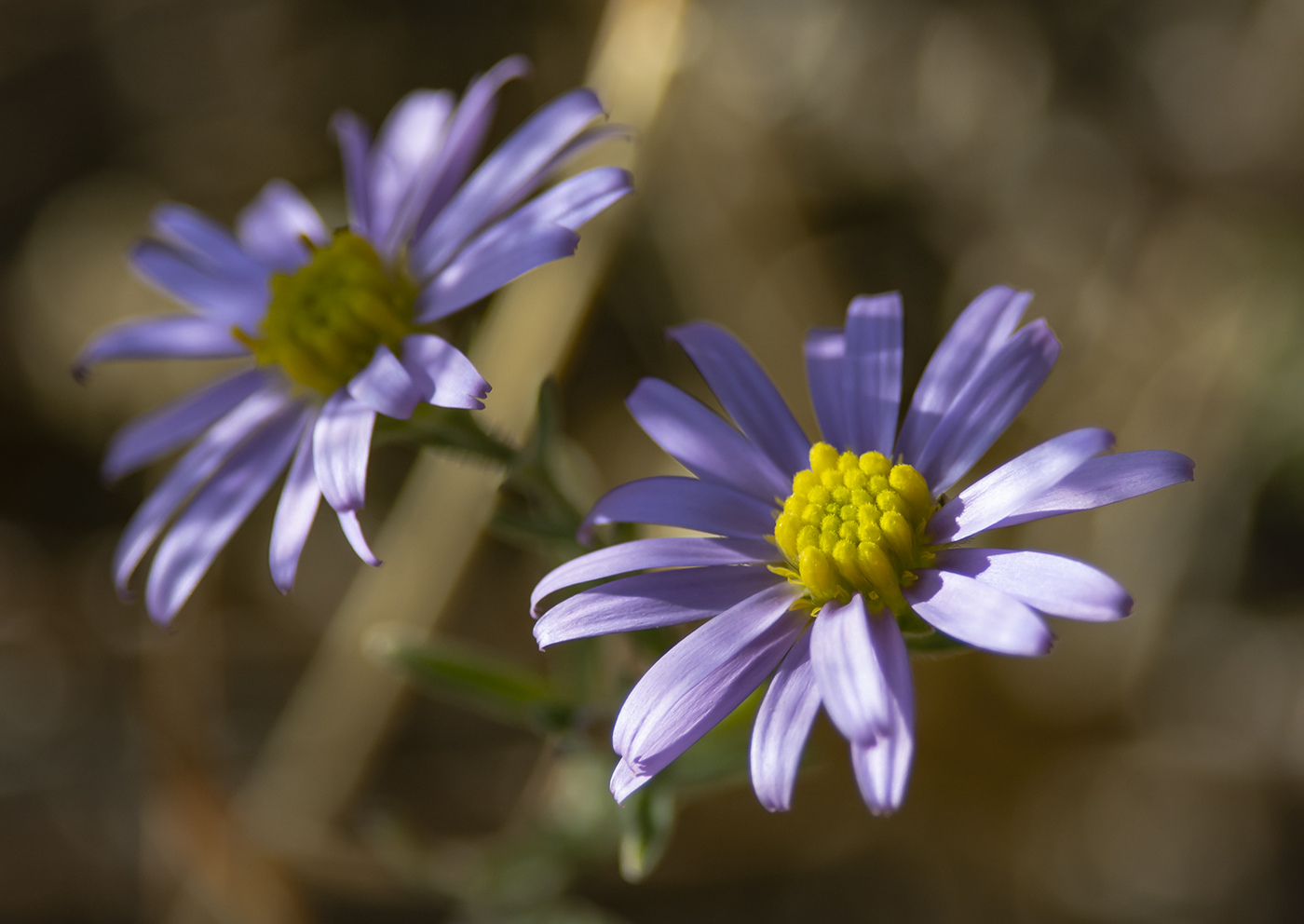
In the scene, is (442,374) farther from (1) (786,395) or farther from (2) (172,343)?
(1) (786,395)

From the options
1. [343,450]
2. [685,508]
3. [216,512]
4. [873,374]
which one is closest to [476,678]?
[216,512]

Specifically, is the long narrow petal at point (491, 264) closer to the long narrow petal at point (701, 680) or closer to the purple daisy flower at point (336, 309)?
the purple daisy flower at point (336, 309)

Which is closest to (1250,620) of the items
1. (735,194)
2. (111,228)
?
(735,194)

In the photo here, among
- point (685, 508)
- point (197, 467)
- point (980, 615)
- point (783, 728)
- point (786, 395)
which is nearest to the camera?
point (980, 615)

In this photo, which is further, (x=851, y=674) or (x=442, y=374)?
(x=442, y=374)

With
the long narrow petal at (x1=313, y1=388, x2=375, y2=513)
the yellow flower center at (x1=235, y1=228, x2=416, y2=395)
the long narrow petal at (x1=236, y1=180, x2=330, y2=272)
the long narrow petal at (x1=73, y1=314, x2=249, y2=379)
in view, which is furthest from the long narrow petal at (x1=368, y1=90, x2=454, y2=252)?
the long narrow petal at (x1=313, y1=388, x2=375, y2=513)

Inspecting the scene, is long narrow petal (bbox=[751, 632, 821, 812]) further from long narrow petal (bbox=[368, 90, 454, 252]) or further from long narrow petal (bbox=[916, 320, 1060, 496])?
long narrow petal (bbox=[368, 90, 454, 252])

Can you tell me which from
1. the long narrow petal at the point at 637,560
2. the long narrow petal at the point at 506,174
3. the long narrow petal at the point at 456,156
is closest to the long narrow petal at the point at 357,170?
the long narrow petal at the point at 456,156
